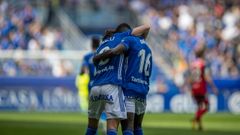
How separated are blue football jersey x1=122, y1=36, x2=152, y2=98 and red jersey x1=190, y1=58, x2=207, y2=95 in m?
9.98

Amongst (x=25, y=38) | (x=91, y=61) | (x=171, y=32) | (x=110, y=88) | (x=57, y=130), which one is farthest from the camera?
(x=171, y=32)

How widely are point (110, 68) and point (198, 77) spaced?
435 inches

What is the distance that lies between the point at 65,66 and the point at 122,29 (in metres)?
21.4

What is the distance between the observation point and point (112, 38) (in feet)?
43.9

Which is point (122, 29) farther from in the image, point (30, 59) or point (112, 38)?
point (30, 59)

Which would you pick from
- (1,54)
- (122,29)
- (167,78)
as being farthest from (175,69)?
(122,29)

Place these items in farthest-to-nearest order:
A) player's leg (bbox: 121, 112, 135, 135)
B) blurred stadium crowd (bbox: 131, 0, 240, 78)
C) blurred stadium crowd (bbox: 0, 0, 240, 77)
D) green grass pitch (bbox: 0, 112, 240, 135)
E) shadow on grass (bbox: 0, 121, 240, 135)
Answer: blurred stadium crowd (bbox: 131, 0, 240, 78) < blurred stadium crowd (bbox: 0, 0, 240, 77) < green grass pitch (bbox: 0, 112, 240, 135) < shadow on grass (bbox: 0, 121, 240, 135) < player's leg (bbox: 121, 112, 135, 135)

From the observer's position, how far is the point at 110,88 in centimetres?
1309

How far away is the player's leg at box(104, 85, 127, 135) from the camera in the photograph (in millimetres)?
13047

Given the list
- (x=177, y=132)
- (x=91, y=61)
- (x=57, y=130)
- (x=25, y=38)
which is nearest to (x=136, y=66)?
(x=91, y=61)

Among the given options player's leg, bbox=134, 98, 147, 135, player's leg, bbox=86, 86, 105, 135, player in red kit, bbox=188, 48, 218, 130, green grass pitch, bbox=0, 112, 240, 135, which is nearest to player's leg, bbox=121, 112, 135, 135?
player's leg, bbox=134, 98, 147, 135

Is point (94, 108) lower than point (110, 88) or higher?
lower

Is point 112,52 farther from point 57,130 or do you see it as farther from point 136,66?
point 57,130

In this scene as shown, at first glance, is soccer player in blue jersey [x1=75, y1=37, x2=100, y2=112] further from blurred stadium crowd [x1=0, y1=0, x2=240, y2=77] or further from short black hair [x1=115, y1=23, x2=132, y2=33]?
short black hair [x1=115, y1=23, x2=132, y2=33]
